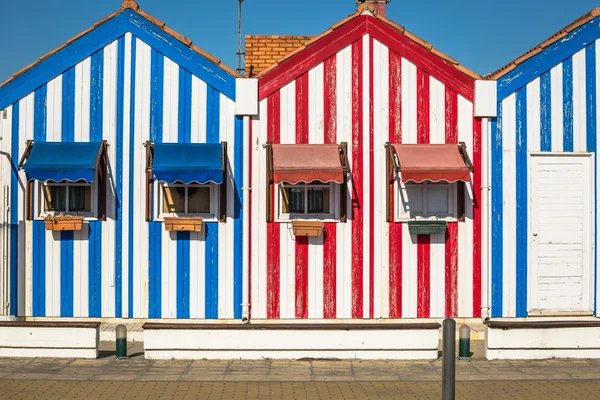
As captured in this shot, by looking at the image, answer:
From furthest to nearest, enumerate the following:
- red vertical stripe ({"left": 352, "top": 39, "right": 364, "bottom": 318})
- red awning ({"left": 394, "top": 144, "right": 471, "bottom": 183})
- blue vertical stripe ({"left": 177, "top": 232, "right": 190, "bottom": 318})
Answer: red vertical stripe ({"left": 352, "top": 39, "right": 364, "bottom": 318})
blue vertical stripe ({"left": 177, "top": 232, "right": 190, "bottom": 318})
red awning ({"left": 394, "top": 144, "right": 471, "bottom": 183})

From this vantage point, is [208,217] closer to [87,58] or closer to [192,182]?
[192,182]

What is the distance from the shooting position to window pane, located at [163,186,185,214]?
14.2m

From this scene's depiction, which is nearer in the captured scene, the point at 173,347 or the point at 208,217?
the point at 173,347

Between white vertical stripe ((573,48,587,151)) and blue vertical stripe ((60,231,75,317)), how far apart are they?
867cm

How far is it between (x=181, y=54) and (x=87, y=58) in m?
1.58

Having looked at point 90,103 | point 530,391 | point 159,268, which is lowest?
point 530,391

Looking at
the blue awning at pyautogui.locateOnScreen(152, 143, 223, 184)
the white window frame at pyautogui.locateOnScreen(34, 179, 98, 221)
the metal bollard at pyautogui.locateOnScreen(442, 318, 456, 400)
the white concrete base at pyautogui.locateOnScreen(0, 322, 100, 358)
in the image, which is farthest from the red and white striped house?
the metal bollard at pyautogui.locateOnScreen(442, 318, 456, 400)

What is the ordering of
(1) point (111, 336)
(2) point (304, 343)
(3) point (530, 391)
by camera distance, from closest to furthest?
(3) point (530, 391)
(2) point (304, 343)
(1) point (111, 336)

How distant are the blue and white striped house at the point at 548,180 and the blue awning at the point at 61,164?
6647mm

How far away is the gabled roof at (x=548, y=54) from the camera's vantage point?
14219 millimetres

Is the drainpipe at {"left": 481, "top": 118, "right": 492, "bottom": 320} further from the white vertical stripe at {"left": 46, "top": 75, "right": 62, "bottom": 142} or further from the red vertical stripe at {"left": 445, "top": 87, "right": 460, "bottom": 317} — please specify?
the white vertical stripe at {"left": 46, "top": 75, "right": 62, "bottom": 142}

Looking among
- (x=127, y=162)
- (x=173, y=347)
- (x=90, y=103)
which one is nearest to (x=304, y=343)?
(x=173, y=347)

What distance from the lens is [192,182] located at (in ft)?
44.7

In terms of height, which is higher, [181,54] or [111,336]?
[181,54]
